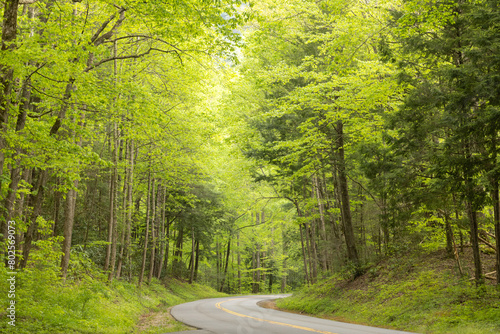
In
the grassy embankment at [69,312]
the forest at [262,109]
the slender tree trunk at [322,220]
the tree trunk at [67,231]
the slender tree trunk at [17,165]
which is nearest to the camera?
the grassy embankment at [69,312]

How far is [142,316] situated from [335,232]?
35.1 feet

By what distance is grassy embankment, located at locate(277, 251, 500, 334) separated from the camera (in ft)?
27.2

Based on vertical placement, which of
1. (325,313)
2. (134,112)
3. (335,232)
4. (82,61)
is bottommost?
(325,313)

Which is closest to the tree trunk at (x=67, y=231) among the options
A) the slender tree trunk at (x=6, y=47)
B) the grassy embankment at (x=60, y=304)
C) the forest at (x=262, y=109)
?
the forest at (x=262, y=109)

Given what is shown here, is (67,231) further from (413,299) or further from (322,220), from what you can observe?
(322,220)

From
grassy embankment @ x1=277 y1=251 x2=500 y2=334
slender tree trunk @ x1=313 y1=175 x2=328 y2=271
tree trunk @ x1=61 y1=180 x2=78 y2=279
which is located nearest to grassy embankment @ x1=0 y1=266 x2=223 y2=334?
tree trunk @ x1=61 y1=180 x2=78 y2=279

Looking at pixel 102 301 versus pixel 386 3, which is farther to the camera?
pixel 386 3

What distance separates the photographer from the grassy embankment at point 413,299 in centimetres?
830

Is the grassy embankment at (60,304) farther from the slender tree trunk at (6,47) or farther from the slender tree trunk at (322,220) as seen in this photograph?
the slender tree trunk at (322,220)

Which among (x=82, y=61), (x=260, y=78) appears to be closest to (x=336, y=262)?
(x=260, y=78)

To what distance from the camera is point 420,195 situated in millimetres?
9406

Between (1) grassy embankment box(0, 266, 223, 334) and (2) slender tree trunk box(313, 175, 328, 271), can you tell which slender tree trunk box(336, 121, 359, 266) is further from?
(1) grassy embankment box(0, 266, 223, 334)

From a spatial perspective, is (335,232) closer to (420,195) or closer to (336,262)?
(336,262)

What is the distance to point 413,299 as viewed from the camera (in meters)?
10.5
